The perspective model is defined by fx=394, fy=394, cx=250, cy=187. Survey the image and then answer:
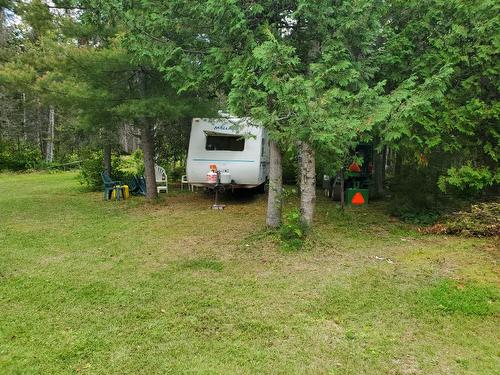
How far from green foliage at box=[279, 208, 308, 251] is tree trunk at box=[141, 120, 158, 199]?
16.9 ft

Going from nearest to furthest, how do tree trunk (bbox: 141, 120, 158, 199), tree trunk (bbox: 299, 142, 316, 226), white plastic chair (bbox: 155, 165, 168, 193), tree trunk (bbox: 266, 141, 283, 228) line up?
tree trunk (bbox: 299, 142, 316, 226) → tree trunk (bbox: 266, 141, 283, 228) → tree trunk (bbox: 141, 120, 158, 199) → white plastic chair (bbox: 155, 165, 168, 193)

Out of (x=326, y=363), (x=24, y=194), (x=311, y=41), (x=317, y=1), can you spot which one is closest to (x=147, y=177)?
(x=24, y=194)

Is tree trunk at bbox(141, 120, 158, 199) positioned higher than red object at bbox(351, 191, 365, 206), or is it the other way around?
tree trunk at bbox(141, 120, 158, 199)

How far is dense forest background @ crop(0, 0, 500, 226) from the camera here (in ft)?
17.3

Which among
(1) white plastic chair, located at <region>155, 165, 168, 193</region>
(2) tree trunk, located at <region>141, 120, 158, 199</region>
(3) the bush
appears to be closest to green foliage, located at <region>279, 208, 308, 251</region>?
(3) the bush

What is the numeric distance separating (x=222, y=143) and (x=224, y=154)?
0.44m

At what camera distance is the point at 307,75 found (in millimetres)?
6277

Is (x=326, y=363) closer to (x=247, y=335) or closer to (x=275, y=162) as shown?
(x=247, y=335)

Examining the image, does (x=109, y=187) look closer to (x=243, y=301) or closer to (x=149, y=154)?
(x=149, y=154)

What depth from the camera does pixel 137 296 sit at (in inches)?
169

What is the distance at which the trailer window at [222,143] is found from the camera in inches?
406

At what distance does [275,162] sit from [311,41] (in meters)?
2.04

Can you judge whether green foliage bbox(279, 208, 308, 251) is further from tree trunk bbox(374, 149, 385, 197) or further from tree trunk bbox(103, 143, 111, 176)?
tree trunk bbox(103, 143, 111, 176)

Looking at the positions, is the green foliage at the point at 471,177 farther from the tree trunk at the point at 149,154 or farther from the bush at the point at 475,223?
the tree trunk at the point at 149,154
